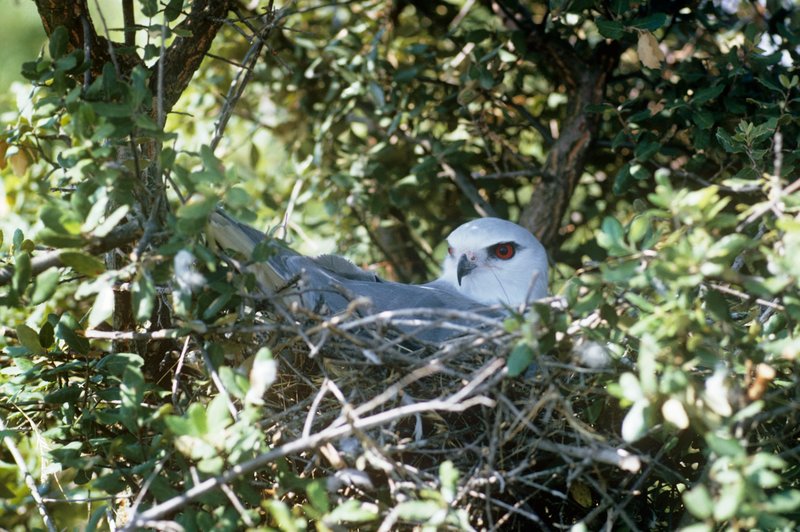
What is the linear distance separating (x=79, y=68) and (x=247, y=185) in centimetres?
250

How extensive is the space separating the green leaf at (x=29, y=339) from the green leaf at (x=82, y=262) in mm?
642

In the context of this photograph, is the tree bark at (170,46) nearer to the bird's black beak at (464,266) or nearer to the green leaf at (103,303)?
the green leaf at (103,303)

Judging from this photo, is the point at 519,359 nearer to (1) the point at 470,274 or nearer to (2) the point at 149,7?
(2) the point at 149,7

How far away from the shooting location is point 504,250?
371 cm

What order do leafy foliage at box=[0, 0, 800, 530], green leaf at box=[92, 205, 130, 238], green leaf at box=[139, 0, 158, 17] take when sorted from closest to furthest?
leafy foliage at box=[0, 0, 800, 530], green leaf at box=[92, 205, 130, 238], green leaf at box=[139, 0, 158, 17]

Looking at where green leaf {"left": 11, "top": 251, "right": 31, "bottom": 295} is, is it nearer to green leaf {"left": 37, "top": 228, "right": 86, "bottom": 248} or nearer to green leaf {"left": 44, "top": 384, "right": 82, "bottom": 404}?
green leaf {"left": 37, "top": 228, "right": 86, "bottom": 248}

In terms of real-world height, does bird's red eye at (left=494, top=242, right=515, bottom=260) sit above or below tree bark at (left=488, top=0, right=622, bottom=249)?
below

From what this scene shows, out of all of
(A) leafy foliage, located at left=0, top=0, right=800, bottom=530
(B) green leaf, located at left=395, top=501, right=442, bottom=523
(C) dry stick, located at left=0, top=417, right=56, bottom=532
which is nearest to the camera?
(B) green leaf, located at left=395, top=501, right=442, bottom=523

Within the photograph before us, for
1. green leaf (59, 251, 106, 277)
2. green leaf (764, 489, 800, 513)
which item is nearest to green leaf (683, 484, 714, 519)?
green leaf (764, 489, 800, 513)

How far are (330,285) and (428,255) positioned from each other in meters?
2.22

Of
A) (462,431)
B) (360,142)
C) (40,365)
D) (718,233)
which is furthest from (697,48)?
(40,365)

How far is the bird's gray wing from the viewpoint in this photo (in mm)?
2635

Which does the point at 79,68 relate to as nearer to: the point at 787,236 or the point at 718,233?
the point at 787,236

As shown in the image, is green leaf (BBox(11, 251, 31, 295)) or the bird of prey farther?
the bird of prey
